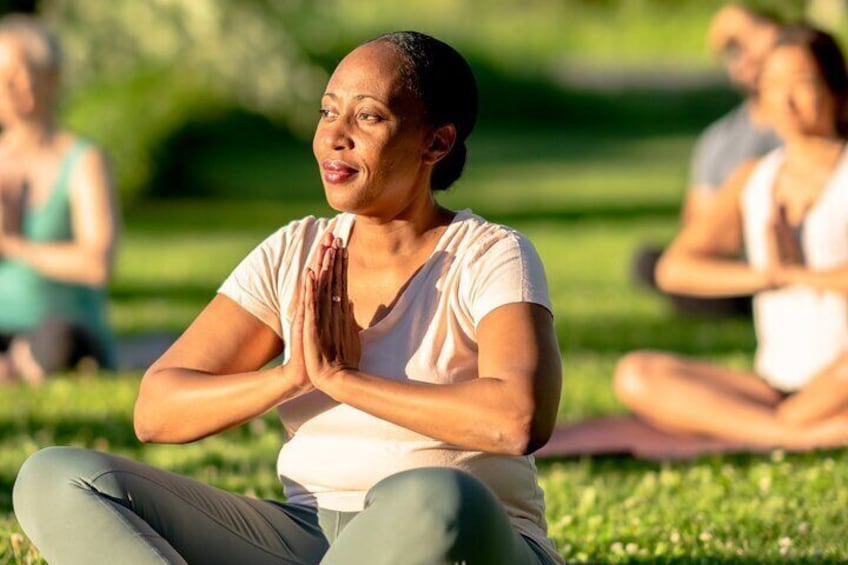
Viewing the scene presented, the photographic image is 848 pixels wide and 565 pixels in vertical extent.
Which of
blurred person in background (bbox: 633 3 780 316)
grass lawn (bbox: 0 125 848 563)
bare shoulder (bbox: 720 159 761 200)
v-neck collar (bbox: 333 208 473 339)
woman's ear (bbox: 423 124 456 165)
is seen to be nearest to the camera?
v-neck collar (bbox: 333 208 473 339)

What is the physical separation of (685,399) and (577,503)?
1.63 metres

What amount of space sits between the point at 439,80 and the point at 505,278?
53 centimetres

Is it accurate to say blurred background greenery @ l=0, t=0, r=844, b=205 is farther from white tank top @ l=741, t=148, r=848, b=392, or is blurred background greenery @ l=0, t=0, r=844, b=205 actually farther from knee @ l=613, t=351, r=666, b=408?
white tank top @ l=741, t=148, r=848, b=392

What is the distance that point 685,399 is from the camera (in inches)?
317

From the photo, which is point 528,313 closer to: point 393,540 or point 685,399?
point 393,540

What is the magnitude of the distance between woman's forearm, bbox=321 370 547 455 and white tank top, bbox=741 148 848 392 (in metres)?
3.69

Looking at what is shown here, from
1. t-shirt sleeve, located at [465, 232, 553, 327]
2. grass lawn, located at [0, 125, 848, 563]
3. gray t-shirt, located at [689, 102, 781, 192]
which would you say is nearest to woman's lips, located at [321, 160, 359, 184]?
t-shirt sleeve, located at [465, 232, 553, 327]

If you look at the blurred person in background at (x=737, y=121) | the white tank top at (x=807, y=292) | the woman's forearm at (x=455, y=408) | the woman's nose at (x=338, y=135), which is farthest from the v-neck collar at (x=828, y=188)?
the woman's forearm at (x=455, y=408)

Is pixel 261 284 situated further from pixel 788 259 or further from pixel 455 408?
pixel 788 259

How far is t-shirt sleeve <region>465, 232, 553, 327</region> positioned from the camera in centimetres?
427

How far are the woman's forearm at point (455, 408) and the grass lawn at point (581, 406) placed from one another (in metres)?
1.44

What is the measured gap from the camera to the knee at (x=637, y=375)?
8252 mm

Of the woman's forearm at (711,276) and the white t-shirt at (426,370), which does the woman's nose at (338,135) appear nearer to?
the white t-shirt at (426,370)

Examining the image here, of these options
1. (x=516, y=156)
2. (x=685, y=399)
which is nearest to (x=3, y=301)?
(x=685, y=399)
